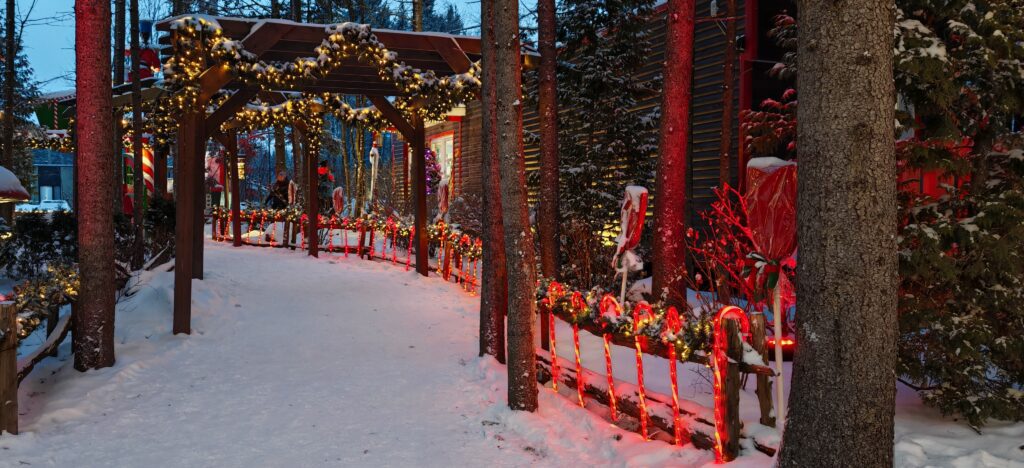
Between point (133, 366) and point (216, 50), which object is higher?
point (216, 50)

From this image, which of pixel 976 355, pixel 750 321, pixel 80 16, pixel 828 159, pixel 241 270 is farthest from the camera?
pixel 241 270

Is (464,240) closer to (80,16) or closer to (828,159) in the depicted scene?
(80,16)

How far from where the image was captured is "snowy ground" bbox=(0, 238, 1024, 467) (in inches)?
215

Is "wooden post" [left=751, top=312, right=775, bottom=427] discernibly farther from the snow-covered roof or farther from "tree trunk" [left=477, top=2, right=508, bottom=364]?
the snow-covered roof

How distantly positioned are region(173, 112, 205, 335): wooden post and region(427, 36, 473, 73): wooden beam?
4108mm

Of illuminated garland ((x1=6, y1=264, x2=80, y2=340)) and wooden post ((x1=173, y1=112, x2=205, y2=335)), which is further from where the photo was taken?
wooden post ((x1=173, y1=112, x2=205, y2=335))

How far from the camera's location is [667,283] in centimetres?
1008

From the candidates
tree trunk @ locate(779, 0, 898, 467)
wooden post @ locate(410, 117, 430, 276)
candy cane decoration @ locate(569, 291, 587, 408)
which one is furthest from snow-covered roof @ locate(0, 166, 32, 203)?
tree trunk @ locate(779, 0, 898, 467)

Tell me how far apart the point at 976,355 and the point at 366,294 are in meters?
10.2

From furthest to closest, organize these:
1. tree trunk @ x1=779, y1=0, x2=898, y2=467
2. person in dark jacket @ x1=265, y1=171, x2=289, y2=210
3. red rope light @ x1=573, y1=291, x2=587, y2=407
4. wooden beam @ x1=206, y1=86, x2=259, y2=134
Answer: person in dark jacket @ x1=265, y1=171, x2=289, y2=210 < wooden beam @ x1=206, y1=86, x2=259, y2=134 < red rope light @ x1=573, y1=291, x2=587, y2=407 < tree trunk @ x1=779, y1=0, x2=898, y2=467

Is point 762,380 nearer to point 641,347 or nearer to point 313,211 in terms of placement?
point 641,347

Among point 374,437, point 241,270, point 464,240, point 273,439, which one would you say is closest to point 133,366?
point 273,439

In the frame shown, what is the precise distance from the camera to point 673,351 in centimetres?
566

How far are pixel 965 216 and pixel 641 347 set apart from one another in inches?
114
